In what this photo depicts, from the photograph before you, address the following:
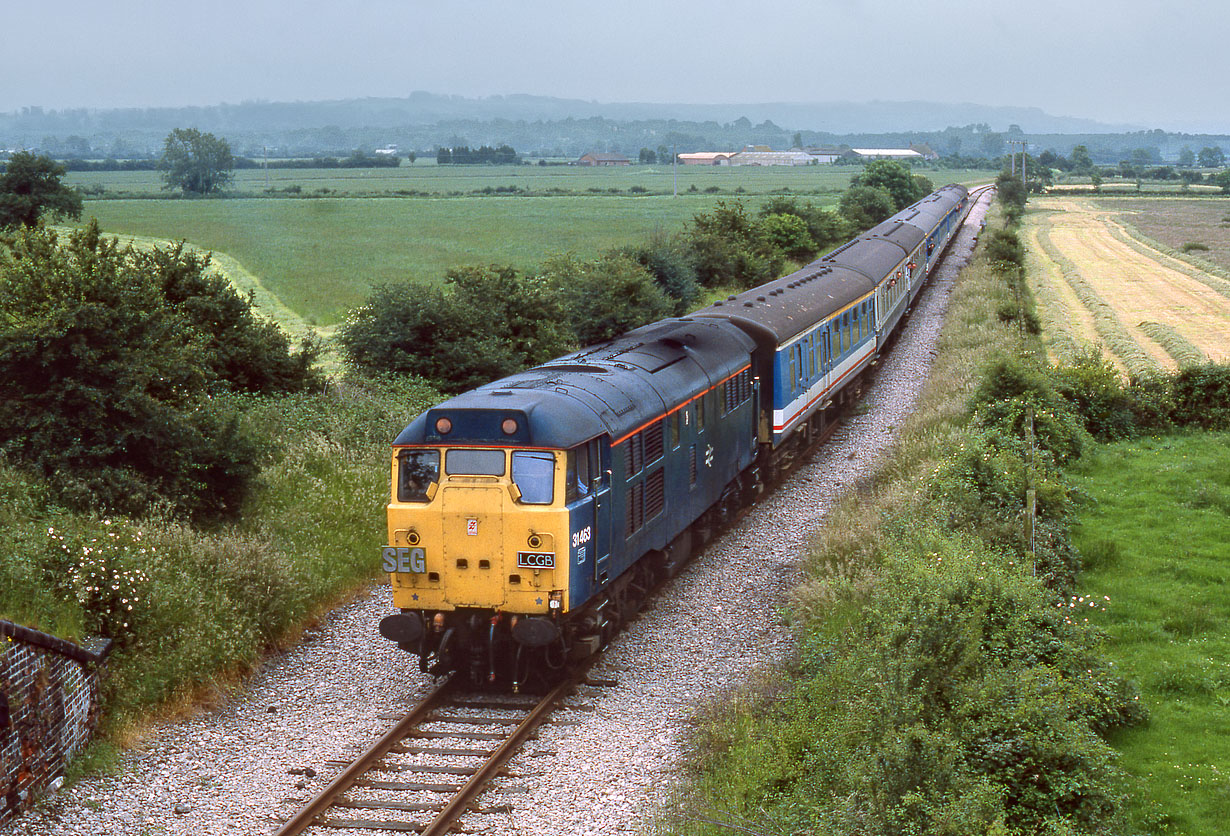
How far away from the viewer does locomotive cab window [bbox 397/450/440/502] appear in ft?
44.3

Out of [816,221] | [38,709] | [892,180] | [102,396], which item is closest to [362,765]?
[38,709]

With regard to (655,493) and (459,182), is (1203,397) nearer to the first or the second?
(655,493)

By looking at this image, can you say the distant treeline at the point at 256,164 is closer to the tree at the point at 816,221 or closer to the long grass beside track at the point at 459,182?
the long grass beside track at the point at 459,182

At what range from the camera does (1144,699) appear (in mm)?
12914

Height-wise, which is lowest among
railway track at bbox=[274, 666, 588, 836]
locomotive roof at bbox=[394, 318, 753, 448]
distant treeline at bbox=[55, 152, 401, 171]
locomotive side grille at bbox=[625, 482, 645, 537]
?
railway track at bbox=[274, 666, 588, 836]

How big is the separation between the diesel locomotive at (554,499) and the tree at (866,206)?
2522 inches

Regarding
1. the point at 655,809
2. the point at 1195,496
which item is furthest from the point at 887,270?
the point at 655,809

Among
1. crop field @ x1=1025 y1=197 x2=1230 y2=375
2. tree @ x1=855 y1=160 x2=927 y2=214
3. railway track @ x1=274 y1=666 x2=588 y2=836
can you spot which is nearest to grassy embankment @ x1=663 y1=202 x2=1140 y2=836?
railway track @ x1=274 y1=666 x2=588 y2=836

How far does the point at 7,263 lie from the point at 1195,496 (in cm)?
2015

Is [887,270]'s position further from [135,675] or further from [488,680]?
[135,675]

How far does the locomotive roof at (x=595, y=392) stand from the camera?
1330cm

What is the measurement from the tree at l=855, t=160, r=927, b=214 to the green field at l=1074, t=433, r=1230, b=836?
68.0m

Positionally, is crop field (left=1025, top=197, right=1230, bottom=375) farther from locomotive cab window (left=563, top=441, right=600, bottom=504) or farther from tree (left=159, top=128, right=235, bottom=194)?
tree (left=159, top=128, right=235, bottom=194)

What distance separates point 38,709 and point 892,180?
89.8 metres
